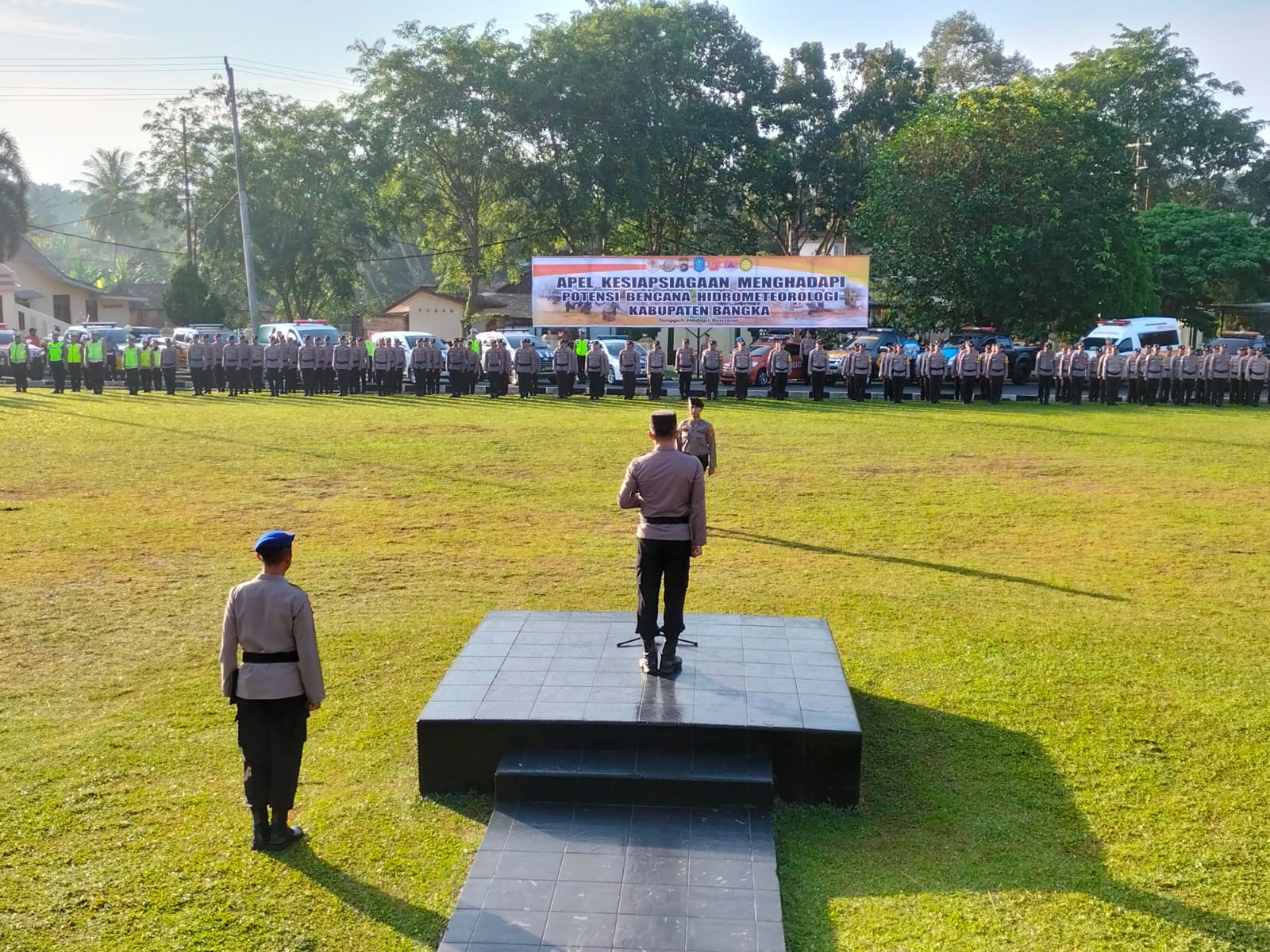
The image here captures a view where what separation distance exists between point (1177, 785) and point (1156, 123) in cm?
5369

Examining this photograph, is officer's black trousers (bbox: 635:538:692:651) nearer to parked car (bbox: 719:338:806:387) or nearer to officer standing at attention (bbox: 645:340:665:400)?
officer standing at attention (bbox: 645:340:665:400)

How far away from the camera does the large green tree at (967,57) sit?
5844 cm

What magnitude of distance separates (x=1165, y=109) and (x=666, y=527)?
178 feet

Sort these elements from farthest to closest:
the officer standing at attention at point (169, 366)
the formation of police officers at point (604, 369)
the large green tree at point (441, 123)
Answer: the large green tree at point (441, 123), the officer standing at attention at point (169, 366), the formation of police officers at point (604, 369)

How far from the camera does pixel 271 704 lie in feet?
17.2

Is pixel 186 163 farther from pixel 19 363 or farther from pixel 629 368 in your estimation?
pixel 629 368

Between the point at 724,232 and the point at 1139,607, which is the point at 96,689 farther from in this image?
the point at 724,232

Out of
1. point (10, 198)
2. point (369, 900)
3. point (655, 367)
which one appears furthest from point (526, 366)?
point (10, 198)

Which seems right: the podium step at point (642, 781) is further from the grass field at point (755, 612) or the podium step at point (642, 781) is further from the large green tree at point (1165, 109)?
the large green tree at point (1165, 109)

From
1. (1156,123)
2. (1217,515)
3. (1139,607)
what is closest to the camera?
(1139,607)

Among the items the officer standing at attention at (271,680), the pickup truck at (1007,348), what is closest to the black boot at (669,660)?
the officer standing at attention at (271,680)

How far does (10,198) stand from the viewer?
1855 inches

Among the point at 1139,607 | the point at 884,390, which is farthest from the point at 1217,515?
the point at 884,390

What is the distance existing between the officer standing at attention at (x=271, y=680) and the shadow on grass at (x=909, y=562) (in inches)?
263
